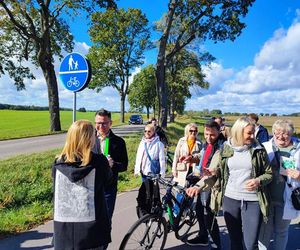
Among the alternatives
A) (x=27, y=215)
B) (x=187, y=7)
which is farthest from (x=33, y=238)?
(x=187, y=7)

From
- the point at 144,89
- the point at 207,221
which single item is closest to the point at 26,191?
the point at 207,221

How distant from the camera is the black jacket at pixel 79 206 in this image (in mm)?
3068

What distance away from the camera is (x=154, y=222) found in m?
4.44

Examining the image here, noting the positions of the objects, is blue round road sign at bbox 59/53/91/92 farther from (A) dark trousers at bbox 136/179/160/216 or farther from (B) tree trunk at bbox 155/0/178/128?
(B) tree trunk at bbox 155/0/178/128

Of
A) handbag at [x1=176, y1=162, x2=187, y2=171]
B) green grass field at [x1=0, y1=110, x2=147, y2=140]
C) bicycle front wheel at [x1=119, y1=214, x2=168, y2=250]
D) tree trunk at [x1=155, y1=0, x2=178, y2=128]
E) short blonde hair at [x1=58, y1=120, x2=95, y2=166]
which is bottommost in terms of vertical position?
green grass field at [x1=0, y1=110, x2=147, y2=140]

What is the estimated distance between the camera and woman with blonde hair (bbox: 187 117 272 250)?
376 cm

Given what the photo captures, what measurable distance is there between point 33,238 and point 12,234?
0.41m

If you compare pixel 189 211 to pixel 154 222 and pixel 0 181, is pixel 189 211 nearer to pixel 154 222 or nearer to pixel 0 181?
pixel 154 222

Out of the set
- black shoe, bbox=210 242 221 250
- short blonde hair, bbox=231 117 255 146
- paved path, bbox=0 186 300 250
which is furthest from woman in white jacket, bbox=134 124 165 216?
short blonde hair, bbox=231 117 255 146

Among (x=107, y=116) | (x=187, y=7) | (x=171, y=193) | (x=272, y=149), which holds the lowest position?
(x=171, y=193)

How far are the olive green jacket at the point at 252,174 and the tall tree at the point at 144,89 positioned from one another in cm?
5733

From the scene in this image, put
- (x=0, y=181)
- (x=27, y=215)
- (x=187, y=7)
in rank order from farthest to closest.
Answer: (x=187, y=7) → (x=0, y=181) → (x=27, y=215)

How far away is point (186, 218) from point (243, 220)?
1.64 metres

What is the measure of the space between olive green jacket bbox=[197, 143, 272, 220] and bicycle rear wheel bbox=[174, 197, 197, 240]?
3.29ft
